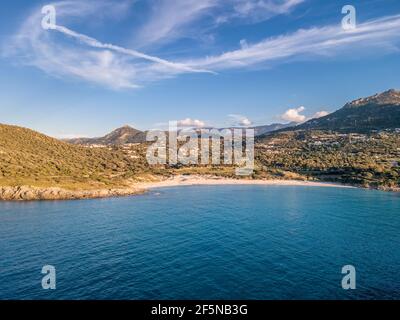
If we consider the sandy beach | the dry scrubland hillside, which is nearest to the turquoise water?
the dry scrubland hillside

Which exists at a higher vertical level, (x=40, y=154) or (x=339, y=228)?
(x=40, y=154)

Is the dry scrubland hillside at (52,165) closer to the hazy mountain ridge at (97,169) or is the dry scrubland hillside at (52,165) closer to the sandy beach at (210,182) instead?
the hazy mountain ridge at (97,169)

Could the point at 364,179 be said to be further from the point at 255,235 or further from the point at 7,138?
the point at 7,138

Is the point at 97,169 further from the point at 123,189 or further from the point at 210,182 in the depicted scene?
the point at 210,182

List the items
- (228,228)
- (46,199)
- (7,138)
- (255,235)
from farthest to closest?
(7,138) < (46,199) < (228,228) < (255,235)

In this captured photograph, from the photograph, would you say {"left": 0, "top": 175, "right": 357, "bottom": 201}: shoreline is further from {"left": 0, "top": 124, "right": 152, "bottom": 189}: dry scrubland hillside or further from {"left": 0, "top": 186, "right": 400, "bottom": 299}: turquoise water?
{"left": 0, "top": 186, "right": 400, "bottom": 299}: turquoise water
